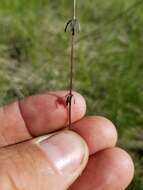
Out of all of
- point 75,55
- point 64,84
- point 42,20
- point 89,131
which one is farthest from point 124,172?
point 42,20

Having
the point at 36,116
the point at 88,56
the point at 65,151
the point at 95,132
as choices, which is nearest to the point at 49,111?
the point at 36,116

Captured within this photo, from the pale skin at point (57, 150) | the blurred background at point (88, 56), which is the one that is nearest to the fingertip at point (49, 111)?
the pale skin at point (57, 150)

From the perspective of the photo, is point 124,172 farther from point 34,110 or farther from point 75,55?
point 75,55

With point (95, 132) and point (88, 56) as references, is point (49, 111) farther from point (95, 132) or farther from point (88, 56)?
point (88, 56)

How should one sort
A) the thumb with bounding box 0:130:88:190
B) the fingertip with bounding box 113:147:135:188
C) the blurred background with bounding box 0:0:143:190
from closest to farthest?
the thumb with bounding box 0:130:88:190, the fingertip with bounding box 113:147:135:188, the blurred background with bounding box 0:0:143:190

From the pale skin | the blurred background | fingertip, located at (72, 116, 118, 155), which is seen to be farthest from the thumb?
the blurred background

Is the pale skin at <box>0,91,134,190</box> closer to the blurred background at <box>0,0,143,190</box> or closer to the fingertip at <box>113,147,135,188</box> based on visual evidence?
the fingertip at <box>113,147,135,188</box>

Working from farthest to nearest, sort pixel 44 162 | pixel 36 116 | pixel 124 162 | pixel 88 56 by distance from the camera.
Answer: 1. pixel 88 56
2. pixel 36 116
3. pixel 124 162
4. pixel 44 162

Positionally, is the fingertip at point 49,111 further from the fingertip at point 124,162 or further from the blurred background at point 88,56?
the blurred background at point 88,56
